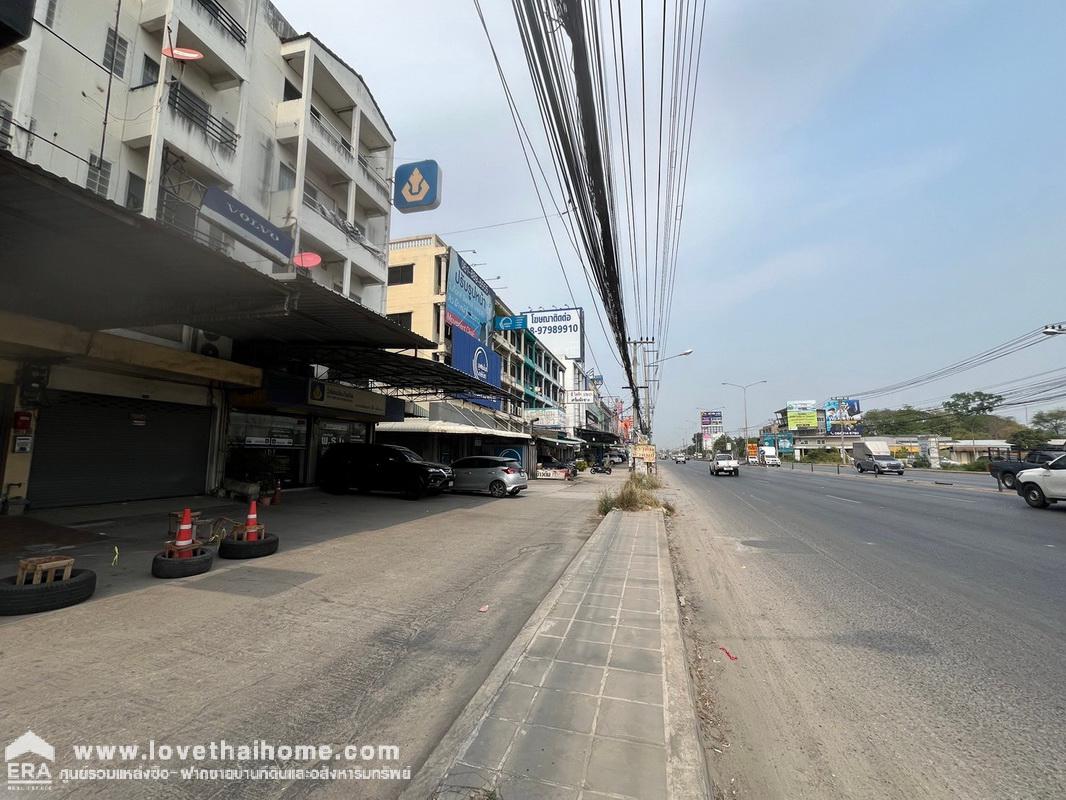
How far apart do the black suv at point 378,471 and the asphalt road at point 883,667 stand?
9.65 m

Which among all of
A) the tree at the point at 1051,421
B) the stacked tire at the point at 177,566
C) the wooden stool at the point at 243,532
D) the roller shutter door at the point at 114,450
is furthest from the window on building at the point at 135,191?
the tree at the point at 1051,421

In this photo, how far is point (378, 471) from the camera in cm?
1603

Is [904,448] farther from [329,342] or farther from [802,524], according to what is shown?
[329,342]

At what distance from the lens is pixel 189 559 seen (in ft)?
19.1

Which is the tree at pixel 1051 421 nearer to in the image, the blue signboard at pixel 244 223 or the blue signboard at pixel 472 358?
the blue signboard at pixel 472 358

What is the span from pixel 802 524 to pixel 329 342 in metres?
13.2

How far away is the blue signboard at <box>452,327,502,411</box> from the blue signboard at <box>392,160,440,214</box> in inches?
237

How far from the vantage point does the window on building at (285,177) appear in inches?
648

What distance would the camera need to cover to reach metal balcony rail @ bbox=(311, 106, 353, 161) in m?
17.2

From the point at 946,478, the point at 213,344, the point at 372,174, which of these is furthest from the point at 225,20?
the point at 946,478

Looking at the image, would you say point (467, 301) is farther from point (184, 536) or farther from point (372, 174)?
point (184, 536)

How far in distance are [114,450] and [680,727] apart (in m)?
13.6

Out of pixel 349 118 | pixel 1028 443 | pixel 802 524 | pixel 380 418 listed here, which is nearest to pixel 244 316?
pixel 380 418

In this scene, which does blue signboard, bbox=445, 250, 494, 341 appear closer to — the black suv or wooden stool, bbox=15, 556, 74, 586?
the black suv
